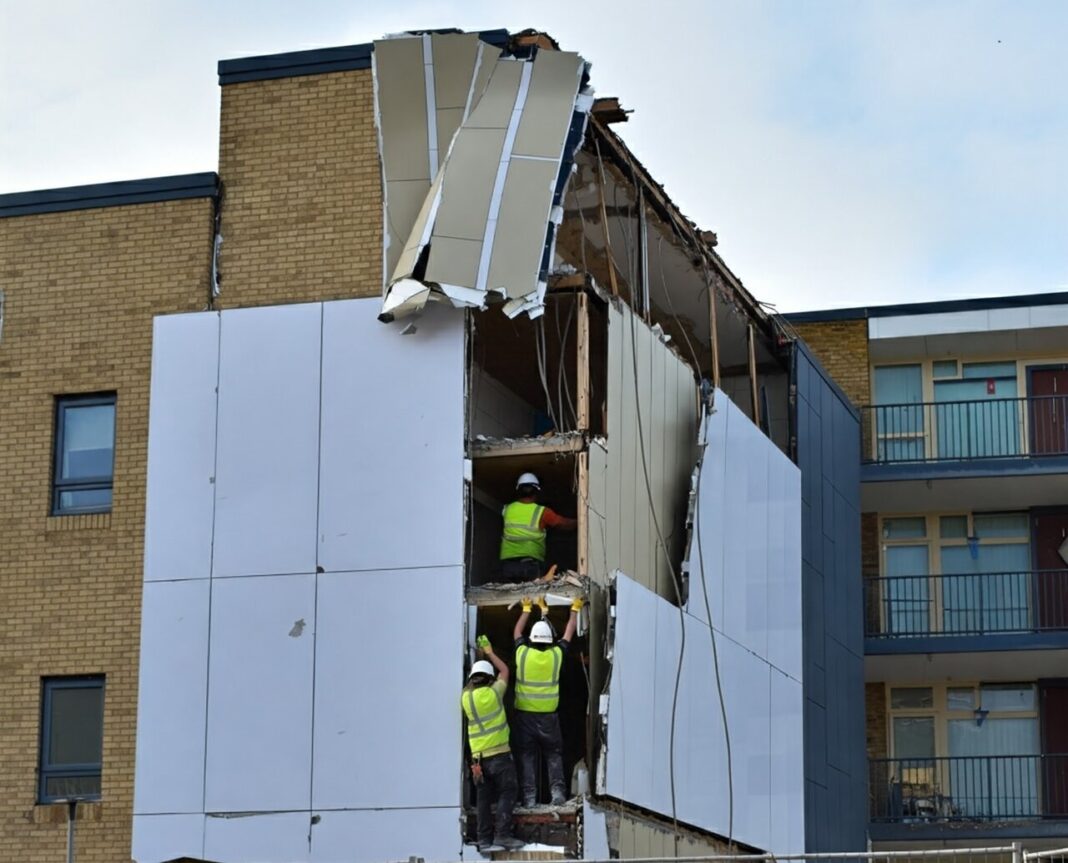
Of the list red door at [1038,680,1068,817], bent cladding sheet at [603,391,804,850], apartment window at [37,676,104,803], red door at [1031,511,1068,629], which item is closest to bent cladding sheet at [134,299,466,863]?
apartment window at [37,676,104,803]

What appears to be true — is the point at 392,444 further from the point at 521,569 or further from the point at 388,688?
the point at 388,688

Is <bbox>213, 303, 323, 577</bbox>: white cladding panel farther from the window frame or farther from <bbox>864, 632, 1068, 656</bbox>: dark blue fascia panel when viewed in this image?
<bbox>864, 632, 1068, 656</bbox>: dark blue fascia panel

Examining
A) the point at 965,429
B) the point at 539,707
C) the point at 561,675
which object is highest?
the point at 965,429

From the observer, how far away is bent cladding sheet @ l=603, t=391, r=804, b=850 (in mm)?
19672

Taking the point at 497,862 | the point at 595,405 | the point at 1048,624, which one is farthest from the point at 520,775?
the point at 1048,624

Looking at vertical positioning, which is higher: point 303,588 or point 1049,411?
point 1049,411

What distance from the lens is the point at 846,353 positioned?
35.0 meters

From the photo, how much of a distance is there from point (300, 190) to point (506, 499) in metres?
4.00

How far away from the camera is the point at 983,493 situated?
34.4 m

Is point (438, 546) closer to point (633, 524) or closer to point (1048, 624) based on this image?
point (633, 524)

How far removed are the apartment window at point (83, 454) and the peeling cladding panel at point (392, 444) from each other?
116 inches

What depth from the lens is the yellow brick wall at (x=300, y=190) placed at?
67.1 ft

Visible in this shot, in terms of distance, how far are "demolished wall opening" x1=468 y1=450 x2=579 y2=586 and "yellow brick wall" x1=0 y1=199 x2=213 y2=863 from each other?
11.6ft

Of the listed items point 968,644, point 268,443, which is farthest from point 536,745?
point 968,644
